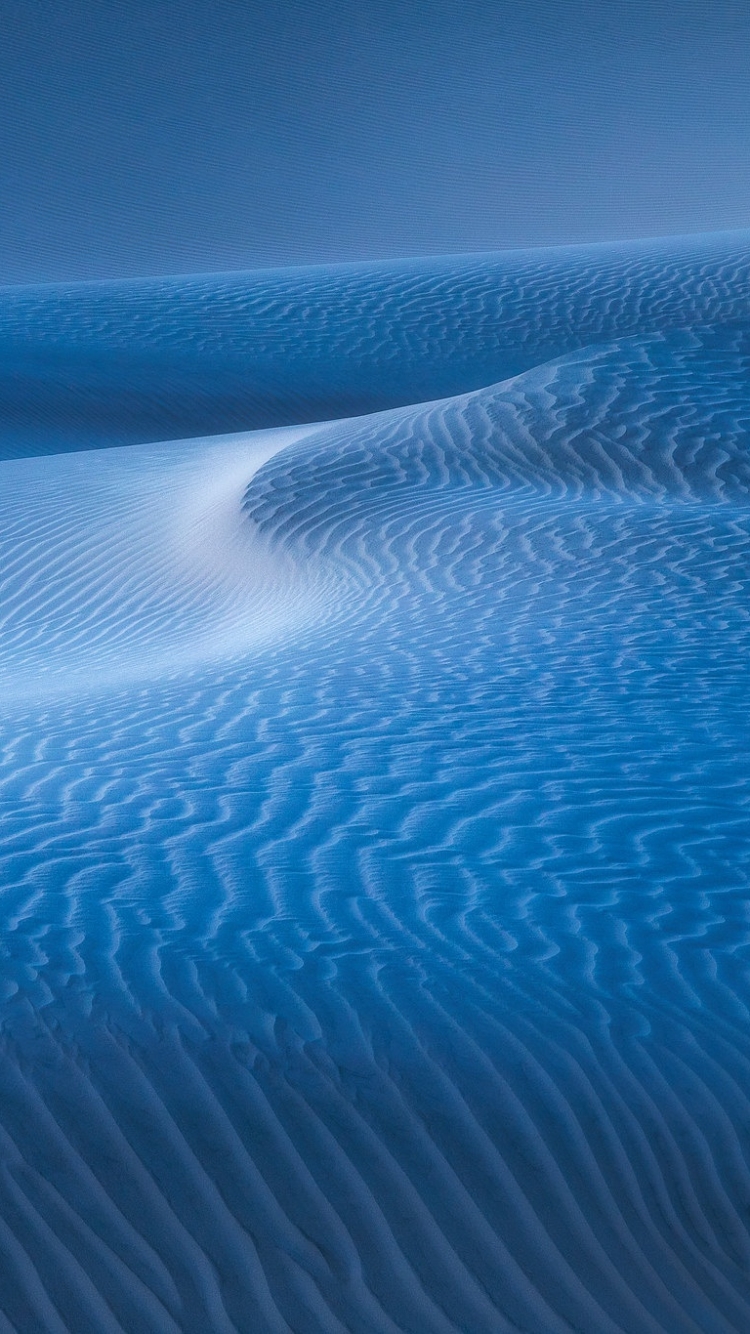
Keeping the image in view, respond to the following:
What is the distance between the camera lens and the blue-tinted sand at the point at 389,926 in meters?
2.73

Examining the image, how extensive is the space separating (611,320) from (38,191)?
24744 mm

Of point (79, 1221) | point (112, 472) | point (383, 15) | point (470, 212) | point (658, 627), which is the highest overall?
point (383, 15)

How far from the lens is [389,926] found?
369 cm

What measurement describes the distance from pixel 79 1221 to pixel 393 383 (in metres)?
14.4

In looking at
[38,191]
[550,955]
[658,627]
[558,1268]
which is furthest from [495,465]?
[38,191]

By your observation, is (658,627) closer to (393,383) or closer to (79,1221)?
(79,1221)

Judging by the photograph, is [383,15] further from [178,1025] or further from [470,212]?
[178,1025]

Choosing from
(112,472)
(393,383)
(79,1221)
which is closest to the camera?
(79,1221)

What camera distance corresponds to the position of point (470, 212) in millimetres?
36344

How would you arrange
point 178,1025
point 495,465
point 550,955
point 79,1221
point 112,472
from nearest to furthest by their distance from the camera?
Answer: point 79,1221 → point 178,1025 → point 550,955 → point 495,465 → point 112,472

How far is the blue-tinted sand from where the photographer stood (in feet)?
8.95

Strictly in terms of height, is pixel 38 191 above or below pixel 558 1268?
above

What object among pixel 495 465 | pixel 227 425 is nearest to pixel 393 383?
pixel 227 425

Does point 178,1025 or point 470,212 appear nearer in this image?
point 178,1025
